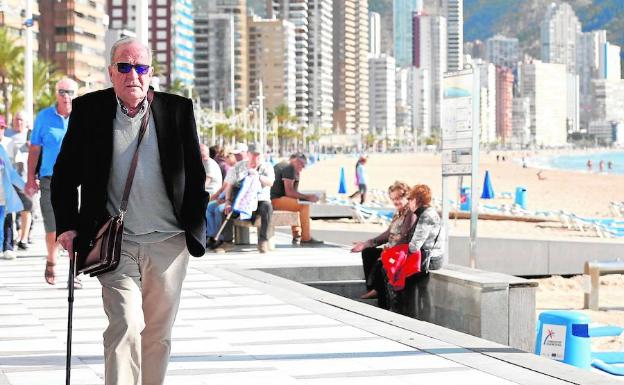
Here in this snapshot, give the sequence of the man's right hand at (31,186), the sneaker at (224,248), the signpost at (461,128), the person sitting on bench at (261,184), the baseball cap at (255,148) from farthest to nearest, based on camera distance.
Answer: the sneaker at (224,248), the baseball cap at (255,148), the person sitting on bench at (261,184), the signpost at (461,128), the man's right hand at (31,186)

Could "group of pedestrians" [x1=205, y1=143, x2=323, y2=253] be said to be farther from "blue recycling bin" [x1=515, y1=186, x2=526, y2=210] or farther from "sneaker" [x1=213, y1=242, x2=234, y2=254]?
"blue recycling bin" [x1=515, y1=186, x2=526, y2=210]

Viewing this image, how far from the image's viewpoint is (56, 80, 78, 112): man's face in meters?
9.10

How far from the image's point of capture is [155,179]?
4.74 metres

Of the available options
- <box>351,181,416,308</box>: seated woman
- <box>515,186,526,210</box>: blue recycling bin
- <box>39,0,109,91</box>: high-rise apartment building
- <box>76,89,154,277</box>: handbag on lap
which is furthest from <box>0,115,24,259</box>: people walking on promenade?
<box>39,0,109,91</box>: high-rise apartment building

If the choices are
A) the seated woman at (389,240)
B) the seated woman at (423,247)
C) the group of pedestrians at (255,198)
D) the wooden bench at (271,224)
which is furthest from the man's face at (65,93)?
the wooden bench at (271,224)

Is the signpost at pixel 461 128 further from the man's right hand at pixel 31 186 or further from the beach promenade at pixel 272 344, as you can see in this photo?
the man's right hand at pixel 31 186

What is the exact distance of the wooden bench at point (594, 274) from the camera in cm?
1292

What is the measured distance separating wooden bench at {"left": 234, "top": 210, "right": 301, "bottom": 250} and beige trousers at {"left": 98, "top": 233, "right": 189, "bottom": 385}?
992cm

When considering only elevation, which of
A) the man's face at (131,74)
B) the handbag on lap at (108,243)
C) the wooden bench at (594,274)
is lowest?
the wooden bench at (594,274)

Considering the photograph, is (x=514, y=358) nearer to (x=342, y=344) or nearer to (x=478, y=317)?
(x=342, y=344)

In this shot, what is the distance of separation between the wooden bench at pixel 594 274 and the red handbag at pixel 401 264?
3550mm

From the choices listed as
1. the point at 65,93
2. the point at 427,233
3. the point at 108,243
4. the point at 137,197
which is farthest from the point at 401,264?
the point at 108,243

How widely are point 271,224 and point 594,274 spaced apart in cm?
401

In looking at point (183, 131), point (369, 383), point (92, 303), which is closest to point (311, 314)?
point (92, 303)
